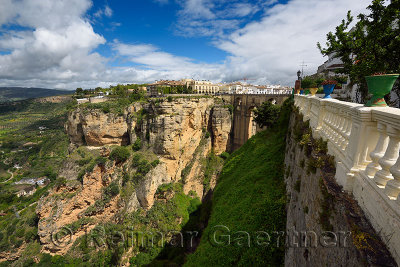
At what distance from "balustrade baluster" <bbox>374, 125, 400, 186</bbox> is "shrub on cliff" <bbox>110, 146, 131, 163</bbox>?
2709cm

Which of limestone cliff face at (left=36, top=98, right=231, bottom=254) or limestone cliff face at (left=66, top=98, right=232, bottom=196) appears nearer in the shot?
limestone cliff face at (left=36, top=98, right=231, bottom=254)

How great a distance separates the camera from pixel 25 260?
70.2ft

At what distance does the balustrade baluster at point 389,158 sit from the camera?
1.95 m

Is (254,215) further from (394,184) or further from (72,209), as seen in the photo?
(72,209)

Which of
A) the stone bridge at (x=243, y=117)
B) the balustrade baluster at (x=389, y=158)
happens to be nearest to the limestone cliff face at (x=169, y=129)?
the stone bridge at (x=243, y=117)

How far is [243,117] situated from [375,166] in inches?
1145

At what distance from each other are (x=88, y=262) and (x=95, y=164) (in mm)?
11405

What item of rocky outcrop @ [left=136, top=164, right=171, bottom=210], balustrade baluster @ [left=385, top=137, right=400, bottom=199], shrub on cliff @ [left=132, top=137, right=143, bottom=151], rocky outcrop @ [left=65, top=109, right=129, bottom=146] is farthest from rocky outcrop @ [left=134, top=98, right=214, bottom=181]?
balustrade baluster @ [left=385, top=137, right=400, bottom=199]

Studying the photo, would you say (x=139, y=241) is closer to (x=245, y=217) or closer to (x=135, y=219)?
(x=135, y=219)

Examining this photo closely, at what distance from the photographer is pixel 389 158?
6.65 ft

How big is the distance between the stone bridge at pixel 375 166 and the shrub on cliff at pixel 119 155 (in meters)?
26.3

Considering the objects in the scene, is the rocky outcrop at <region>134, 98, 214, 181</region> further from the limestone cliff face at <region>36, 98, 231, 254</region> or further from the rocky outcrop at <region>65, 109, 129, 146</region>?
the rocky outcrop at <region>65, 109, 129, 146</region>

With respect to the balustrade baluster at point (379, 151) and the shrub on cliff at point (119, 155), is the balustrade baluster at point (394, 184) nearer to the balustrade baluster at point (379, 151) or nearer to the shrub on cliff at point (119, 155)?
the balustrade baluster at point (379, 151)

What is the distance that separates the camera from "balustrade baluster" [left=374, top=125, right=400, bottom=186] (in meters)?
1.95
